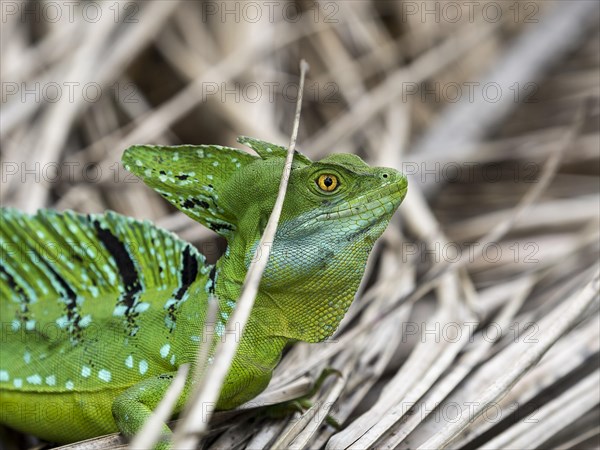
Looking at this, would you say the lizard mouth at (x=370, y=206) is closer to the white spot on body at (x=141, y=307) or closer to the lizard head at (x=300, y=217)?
the lizard head at (x=300, y=217)

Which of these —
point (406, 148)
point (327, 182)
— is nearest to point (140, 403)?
point (327, 182)

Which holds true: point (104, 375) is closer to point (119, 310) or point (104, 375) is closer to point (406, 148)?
point (119, 310)

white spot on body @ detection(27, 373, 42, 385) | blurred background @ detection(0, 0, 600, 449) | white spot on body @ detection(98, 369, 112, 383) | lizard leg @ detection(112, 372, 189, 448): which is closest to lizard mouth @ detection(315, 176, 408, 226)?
blurred background @ detection(0, 0, 600, 449)

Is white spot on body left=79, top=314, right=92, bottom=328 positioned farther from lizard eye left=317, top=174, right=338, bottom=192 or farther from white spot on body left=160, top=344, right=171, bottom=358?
lizard eye left=317, top=174, right=338, bottom=192

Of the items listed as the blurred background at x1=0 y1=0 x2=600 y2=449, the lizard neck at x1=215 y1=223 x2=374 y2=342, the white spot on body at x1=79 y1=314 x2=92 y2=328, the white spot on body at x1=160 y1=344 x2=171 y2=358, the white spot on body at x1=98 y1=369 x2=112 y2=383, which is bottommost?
the white spot on body at x1=98 y1=369 x2=112 y2=383

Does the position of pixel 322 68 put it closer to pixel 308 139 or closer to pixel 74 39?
pixel 308 139
